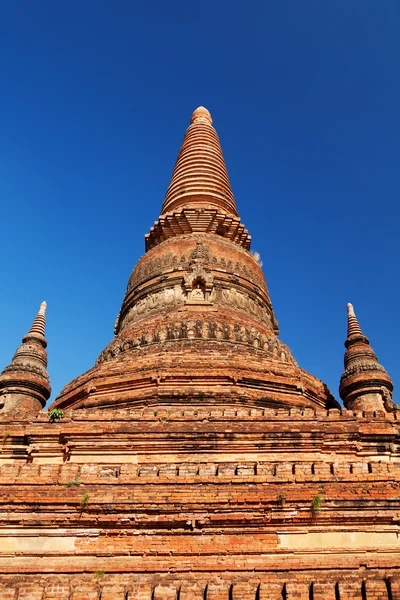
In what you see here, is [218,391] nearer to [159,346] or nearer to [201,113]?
[159,346]

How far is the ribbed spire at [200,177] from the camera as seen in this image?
24.6m

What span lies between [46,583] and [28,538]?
0.90 metres

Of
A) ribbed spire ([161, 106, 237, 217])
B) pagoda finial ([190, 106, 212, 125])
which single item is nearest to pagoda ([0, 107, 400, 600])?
ribbed spire ([161, 106, 237, 217])

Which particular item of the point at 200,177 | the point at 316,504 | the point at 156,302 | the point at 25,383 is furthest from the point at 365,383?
the point at 200,177

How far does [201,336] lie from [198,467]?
23.3 ft

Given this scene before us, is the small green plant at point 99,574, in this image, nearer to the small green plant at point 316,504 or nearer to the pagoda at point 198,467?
the pagoda at point 198,467

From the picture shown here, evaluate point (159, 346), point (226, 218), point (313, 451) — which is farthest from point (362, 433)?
point (226, 218)

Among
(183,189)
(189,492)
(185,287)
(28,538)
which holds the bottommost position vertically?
(28,538)

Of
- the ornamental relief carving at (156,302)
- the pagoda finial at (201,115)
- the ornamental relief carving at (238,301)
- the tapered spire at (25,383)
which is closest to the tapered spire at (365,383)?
the ornamental relief carving at (238,301)

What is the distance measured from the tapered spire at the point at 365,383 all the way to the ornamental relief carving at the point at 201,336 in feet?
7.67

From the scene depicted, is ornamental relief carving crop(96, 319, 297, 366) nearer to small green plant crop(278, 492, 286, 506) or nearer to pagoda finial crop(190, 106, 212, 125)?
small green plant crop(278, 492, 286, 506)

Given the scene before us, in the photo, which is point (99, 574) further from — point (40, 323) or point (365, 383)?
point (40, 323)

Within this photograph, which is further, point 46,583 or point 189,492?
point 189,492

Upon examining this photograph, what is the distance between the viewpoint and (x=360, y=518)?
28.2ft
